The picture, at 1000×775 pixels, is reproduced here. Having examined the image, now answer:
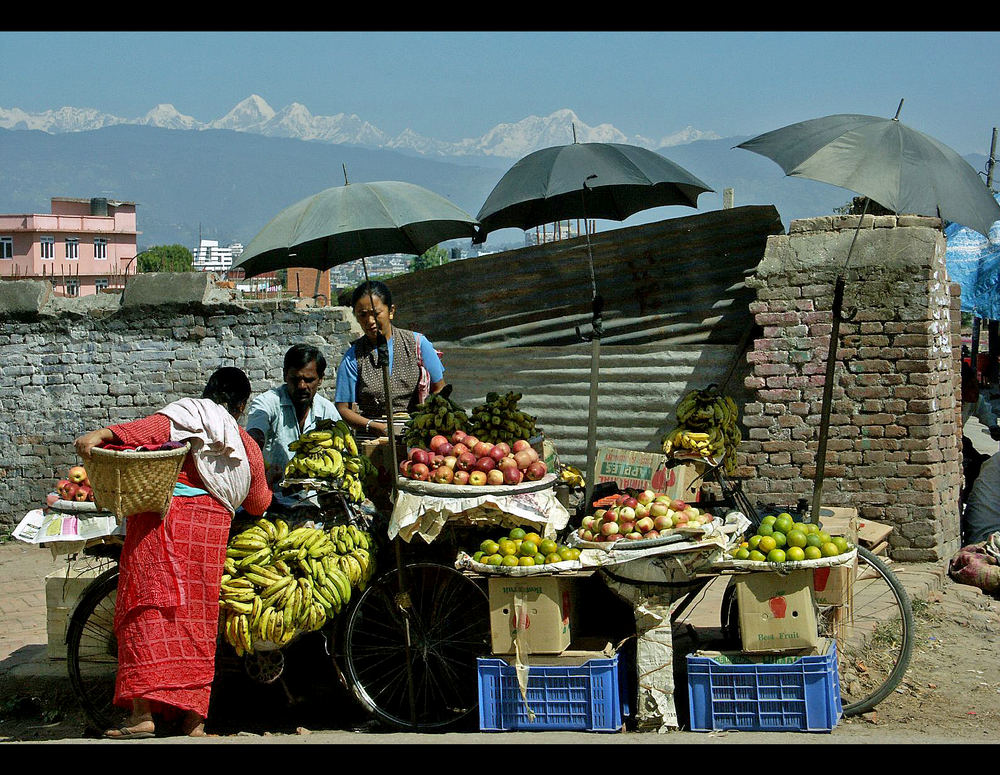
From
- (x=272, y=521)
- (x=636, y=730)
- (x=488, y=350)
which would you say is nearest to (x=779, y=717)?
(x=636, y=730)

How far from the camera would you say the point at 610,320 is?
8.74 m


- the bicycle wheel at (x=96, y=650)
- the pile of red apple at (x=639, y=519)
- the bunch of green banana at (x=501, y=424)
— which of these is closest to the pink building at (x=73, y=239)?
the bicycle wheel at (x=96, y=650)

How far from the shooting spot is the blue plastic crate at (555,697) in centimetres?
452

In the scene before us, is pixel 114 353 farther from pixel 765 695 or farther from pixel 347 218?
pixel 765 695

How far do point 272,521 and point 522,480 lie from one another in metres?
1.37

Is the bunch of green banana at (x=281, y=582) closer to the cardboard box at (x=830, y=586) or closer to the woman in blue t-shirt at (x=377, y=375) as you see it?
the woman in blue t-shirt at (x=377, y=375)

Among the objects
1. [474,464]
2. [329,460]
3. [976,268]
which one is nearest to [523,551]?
[474,464]

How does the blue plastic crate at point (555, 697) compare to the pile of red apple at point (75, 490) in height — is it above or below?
below

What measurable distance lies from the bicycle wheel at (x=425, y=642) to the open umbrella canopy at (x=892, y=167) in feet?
8.82

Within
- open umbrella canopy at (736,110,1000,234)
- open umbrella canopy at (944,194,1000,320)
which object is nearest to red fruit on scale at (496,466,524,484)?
open umbrella canopy at (736,110,1000,234)

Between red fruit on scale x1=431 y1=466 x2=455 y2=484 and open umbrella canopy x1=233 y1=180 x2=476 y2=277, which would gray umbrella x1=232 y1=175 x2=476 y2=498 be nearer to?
open umbrella canopy x1=233 y1=180 x2=476 y2=277

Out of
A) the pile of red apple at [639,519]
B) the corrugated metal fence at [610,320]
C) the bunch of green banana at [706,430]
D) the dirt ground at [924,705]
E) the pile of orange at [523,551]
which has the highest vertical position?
the corrugated metal fence at [610,320]

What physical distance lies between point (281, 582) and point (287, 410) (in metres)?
1.16
